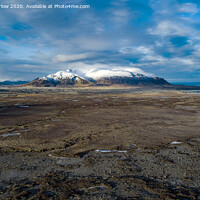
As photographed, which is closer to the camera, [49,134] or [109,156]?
[109,156]

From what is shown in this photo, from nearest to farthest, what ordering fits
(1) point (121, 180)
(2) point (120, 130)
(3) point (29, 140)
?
1. (1) point (121, 180)
2. (3) point (29, 140)
3. (2) point (120, 130)

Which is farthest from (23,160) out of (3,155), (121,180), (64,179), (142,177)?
(142,177)

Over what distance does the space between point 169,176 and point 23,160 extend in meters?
6.74

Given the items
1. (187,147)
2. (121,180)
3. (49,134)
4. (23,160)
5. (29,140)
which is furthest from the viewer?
(49,134)

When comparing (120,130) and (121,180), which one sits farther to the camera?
(120,130)

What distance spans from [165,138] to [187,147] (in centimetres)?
192

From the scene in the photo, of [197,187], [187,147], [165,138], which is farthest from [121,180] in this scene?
[165,138]

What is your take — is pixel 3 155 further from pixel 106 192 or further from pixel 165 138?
pixel 165 138

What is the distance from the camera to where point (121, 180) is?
6.84m

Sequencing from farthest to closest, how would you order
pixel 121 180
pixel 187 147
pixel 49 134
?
1. pixel 49 134
2. pixel 187 147
3. pixel 121 180

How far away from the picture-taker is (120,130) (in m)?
14.3

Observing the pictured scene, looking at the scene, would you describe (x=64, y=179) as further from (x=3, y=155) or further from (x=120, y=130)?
(x=120, y=130)

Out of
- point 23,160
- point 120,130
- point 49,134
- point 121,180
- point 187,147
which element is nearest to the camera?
point 121,180

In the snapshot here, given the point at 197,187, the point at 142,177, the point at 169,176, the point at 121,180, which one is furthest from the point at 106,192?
the point at 197,187
